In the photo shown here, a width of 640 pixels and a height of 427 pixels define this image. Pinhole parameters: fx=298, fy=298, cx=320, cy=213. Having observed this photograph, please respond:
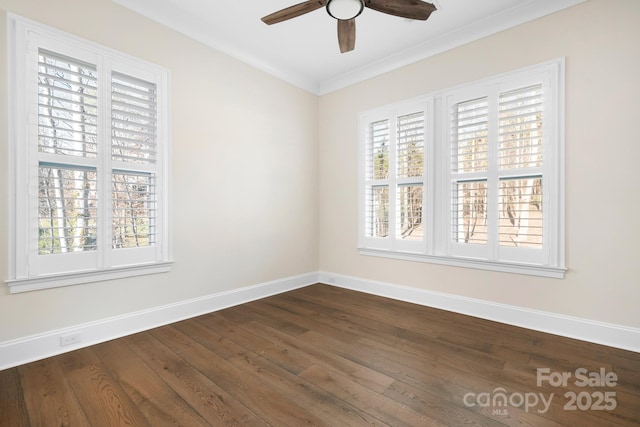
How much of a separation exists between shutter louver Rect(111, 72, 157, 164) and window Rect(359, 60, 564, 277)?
2642 mm

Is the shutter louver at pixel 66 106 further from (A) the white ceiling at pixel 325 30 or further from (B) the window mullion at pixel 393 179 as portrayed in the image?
(B) the window mullion at pixel 393 179

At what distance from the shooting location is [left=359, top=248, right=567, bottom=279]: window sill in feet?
9.24

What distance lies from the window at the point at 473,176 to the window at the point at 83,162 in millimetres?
2643

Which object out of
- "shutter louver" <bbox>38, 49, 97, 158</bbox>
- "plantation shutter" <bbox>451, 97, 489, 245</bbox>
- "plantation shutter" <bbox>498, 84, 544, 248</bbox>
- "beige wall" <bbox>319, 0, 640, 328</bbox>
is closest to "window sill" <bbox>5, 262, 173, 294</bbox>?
"shutter louver" <bbox>38, 49, 97, 158</bbox>

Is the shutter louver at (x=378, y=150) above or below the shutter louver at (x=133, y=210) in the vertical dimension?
above

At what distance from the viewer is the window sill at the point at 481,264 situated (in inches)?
111

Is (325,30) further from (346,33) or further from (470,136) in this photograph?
(470,136)

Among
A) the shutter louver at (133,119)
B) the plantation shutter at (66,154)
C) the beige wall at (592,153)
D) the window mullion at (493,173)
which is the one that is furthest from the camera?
the window mullion at (493,173)

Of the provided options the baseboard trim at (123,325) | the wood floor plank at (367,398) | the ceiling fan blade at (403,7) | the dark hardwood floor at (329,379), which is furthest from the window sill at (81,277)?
the ceiling fan blade at (403,7)

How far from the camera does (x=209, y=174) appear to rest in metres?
3.42

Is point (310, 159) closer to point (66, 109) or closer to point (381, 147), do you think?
point (381, 147)

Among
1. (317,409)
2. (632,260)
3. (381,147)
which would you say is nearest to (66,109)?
(317,409)

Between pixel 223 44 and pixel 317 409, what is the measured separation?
374 cm

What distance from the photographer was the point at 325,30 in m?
3.30
